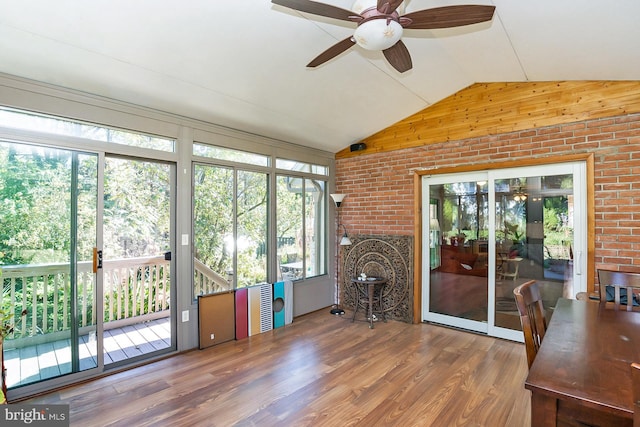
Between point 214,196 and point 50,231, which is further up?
point 214,196

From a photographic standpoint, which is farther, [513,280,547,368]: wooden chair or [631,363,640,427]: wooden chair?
[513,280,547,368]: wooden chair

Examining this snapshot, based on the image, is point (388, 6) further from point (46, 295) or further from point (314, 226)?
point (314, 226)

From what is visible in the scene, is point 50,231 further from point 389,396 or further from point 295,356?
point 389,396

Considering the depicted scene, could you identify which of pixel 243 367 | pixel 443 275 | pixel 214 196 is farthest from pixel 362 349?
pixel 214 196

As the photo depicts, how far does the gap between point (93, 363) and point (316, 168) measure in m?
3.69

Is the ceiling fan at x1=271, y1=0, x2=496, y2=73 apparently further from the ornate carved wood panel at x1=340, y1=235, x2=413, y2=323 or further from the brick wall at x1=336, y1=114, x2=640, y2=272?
the ornate carved wood panel at x1=340, y1=235, x2=413, y2=323

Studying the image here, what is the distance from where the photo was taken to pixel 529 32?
2.50m

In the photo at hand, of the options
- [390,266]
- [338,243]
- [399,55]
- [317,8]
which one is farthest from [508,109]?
[338,243]

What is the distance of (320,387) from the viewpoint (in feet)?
8.73

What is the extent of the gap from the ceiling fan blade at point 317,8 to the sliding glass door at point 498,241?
2.92 m

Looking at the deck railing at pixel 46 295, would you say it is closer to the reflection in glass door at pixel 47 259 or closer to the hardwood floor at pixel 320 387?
the reflection in glass door at pixel 47 259

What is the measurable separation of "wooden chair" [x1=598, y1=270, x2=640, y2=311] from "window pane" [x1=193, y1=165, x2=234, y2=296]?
3.62 m

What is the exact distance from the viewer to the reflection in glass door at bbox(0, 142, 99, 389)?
2527 millimetres

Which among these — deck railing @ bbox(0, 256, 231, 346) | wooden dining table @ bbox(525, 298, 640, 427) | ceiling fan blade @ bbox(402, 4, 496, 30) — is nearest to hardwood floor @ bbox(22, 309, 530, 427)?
deck railing @ bbox(0, 256, 231, 346)
